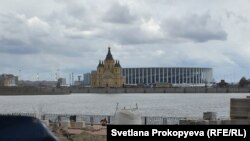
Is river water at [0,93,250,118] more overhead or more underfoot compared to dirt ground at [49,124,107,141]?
more underfoot

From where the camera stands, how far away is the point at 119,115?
11.1m

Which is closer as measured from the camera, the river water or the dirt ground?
the dirt ground

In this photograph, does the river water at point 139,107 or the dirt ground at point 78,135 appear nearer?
the dirt ground at point 78,135

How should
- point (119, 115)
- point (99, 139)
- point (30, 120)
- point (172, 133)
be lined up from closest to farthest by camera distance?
1. point (172, 133)
2. point (30, 120)
3. point (119, 115)
4. point (99, 139)

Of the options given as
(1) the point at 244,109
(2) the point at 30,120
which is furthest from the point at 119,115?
(1) the point at 244,109

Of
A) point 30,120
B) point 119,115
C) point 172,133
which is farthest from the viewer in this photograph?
point 119,115

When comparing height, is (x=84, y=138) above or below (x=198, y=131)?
below

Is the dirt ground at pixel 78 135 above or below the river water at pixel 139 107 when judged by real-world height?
above

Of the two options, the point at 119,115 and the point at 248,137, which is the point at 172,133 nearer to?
the point at 248,137

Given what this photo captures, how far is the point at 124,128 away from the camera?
4.76 m

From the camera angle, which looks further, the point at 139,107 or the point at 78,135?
the point at 139,107

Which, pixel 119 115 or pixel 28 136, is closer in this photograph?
pixel 28 136

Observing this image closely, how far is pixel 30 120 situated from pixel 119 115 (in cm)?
Result: 598

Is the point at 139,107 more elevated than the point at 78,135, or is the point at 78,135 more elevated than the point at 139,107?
the point at 78,135
